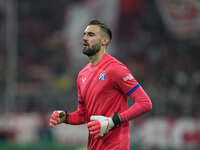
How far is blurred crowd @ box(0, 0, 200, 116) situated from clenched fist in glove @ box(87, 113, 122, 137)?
9139 mm

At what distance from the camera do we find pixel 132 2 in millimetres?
17016

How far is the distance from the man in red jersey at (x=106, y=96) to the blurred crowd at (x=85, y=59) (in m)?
8.84

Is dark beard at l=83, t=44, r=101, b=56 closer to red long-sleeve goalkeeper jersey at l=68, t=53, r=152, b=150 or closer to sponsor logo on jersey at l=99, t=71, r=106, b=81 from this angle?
red long-sleeve goalkeeper jersey at l=68, t=53, r=152, b=150

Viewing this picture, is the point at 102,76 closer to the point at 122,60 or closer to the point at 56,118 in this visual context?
the point at 56,118

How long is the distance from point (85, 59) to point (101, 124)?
1263cm

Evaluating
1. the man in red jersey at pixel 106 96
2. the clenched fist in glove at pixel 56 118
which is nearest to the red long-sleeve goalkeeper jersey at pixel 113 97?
the man in red jersey at pixel 106 96

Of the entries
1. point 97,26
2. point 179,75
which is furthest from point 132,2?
point 97,26

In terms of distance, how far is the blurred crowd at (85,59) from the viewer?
45.2 feet

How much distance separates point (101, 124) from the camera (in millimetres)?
4172

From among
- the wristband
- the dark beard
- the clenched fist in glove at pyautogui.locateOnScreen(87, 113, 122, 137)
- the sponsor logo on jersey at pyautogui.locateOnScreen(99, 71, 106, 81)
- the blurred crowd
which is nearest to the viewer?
the clenched fist in glove at pyautogui.locateOnScreen(87, 113, 122, 137)

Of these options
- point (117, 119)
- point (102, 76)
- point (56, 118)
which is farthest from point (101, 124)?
point (56, 118)

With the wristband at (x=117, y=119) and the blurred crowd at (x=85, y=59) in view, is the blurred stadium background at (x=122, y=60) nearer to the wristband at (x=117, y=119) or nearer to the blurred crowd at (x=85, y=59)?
the blurred crowd at (x=85, y=59)

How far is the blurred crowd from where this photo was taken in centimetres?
1379

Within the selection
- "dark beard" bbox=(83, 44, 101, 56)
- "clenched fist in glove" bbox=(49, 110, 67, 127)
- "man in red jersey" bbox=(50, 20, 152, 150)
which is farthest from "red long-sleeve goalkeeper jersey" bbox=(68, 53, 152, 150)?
"clenched fist in glove" bbox=(49, 110, 67, 127)
